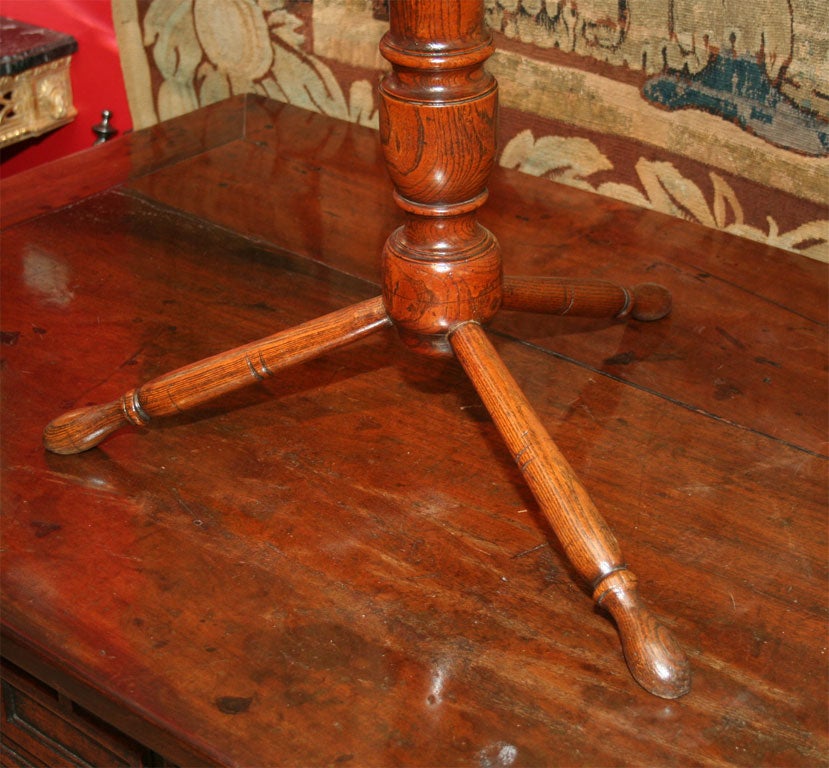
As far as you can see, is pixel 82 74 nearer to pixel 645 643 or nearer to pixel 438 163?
pixel 438 163

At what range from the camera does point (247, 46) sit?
147cm

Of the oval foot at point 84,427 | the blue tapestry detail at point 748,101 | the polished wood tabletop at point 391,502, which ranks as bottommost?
the polished wood tabletop at point 391,502

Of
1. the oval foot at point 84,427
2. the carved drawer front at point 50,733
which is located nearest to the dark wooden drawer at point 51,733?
the carved drawer front at point 50,733

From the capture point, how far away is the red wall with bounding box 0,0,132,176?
5.48 feet

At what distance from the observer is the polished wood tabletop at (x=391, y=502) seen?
64 centimetres

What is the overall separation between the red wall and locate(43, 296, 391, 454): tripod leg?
100 centimetres

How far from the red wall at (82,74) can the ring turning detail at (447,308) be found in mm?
1006

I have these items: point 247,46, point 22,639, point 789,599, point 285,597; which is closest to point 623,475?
point 789,599

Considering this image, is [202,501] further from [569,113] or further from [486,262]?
[569,113]

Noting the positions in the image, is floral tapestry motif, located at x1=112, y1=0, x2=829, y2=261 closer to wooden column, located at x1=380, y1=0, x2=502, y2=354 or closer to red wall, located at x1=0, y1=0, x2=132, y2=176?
red wall, located at x1=0, y1=0, x2=132, y2=176

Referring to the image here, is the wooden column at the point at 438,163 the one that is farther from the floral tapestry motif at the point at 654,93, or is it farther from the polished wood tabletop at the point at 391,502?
the floral tapestry motif at the point at 654,93

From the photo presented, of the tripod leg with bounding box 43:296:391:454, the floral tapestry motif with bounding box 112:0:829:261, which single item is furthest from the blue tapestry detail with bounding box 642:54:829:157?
the tripod leg with bounding box 43:296:391:454

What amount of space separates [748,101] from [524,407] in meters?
0.53

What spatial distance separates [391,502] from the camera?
796mm
